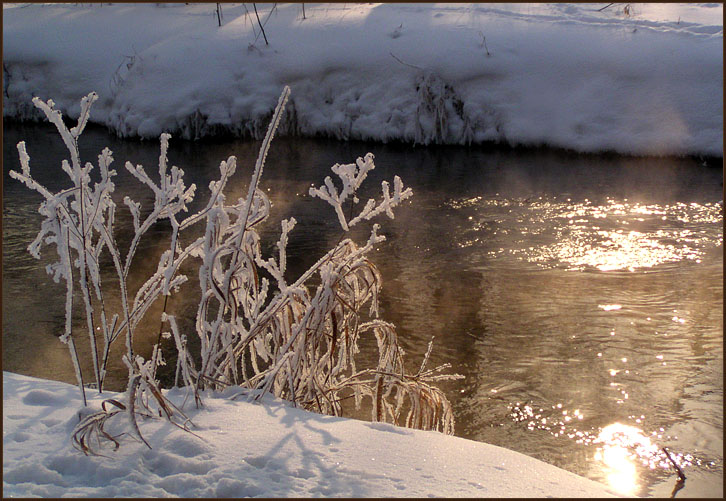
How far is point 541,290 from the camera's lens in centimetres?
541

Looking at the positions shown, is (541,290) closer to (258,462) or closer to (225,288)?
(225,288)

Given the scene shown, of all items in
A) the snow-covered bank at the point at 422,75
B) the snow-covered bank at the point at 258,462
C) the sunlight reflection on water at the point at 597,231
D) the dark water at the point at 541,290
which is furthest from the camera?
the snow-covered bank at the point at 422,75

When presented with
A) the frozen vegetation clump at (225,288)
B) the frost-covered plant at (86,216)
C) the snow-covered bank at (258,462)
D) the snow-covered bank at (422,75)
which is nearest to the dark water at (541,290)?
the snow-covered bank at (422,75)

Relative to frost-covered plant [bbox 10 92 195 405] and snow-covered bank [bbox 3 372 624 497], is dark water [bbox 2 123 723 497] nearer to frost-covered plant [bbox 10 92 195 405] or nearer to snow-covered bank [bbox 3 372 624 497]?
snow-covered bank [bbox 3 372 624 497]

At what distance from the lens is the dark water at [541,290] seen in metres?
3.60

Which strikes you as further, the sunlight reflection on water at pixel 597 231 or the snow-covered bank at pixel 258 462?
the sunlight reflection on water at pixel 597 231

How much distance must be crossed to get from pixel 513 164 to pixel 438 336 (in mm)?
4991

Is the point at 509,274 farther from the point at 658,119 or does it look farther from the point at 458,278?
the point at 658,119

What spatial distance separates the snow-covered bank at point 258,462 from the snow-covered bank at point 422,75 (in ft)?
26.5

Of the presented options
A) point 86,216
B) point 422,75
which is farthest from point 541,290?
point 422,75

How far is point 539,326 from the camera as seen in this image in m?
4.79

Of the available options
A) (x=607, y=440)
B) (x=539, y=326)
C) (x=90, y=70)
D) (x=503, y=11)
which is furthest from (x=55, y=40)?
(x=607, y=440)

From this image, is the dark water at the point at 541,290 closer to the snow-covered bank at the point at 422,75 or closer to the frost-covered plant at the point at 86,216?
the snow-covered bank at the point at 422,75

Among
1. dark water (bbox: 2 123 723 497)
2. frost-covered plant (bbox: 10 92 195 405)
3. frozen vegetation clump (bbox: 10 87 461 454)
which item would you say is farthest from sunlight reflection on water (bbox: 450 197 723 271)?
frost-covered plant (bbox: 10 92 195 405)
